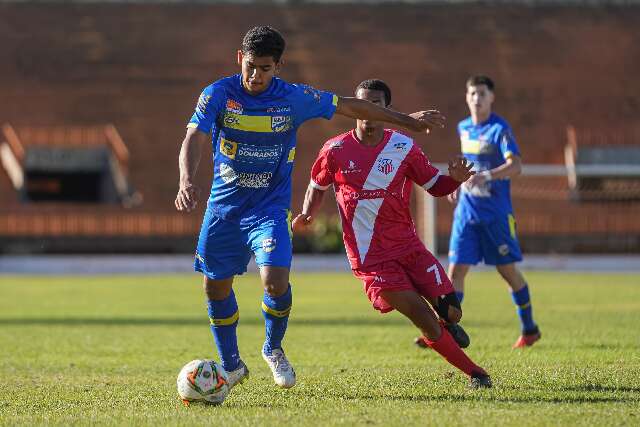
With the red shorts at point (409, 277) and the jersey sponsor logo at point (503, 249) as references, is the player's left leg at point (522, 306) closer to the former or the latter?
the jersey sponsor logo at point (503, 249)

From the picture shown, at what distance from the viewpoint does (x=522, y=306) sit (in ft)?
35.8

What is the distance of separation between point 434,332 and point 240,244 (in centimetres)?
136

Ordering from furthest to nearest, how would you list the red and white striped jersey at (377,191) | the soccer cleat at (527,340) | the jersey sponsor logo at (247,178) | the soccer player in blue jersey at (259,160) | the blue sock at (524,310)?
the blue sock at (524,310) → the soccer cleat at (527,340) → the red and white striped jersey at (377,191) → the jersey sponsor logo at (247,178) → the soccer player in blue jersey at (259,160)

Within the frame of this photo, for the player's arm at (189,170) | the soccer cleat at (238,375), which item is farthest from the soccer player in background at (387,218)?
the player's arm at (189,170)

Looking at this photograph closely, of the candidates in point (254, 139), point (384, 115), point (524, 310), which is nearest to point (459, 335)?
point (384, 115)

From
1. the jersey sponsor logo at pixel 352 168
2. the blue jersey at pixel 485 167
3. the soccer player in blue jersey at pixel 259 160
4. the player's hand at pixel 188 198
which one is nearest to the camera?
the player's hand at pixel 188 198

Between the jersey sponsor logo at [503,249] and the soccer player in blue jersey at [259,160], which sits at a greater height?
the soccer player in blue jersey at [259,160]

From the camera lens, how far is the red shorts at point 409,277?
7.82 metres

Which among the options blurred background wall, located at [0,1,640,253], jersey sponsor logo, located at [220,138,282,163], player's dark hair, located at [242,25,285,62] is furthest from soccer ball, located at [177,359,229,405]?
blurred background wall, located at [0,1,640,253]

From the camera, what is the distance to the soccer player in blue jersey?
732 centimetres

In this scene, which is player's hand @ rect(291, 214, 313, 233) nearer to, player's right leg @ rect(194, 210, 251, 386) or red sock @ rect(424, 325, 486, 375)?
player's right leg @ rect(194, 210, 251, 386)

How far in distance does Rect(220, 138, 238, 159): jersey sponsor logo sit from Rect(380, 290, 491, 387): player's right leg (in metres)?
1.37

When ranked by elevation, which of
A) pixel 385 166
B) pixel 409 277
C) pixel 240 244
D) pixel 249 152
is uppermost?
pixel 249 152

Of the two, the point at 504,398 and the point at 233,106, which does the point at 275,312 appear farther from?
the point at 504,398
